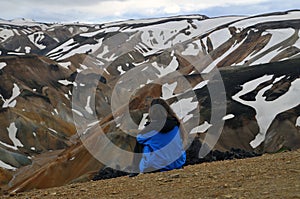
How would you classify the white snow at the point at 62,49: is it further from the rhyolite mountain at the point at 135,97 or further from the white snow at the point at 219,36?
the white snow at the point at 219,36

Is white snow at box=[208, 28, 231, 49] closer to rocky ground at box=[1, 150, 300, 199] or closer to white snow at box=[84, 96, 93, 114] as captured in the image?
white snow at box=[84, 96, 93, 114]

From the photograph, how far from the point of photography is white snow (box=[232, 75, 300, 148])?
122 ft

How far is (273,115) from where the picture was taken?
1516 inches

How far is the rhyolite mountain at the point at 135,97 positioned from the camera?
38062mm

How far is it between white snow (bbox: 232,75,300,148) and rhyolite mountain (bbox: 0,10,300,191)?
83mm

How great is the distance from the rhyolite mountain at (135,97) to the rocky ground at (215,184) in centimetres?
2051

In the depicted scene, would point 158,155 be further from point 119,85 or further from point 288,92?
point 119,85

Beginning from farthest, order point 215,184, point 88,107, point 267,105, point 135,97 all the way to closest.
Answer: point 88,107 < point 135,97 < point 267,105 < point 215,184

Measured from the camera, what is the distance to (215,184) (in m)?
7.61

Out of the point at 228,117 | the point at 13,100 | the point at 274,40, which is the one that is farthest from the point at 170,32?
the point at 228,117

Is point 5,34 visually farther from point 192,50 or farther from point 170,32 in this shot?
point 192,50

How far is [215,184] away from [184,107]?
1417 inches

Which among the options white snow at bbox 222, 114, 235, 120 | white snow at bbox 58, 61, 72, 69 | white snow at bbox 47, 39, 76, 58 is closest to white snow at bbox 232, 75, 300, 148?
white snow at bbox 222, 114, 235, 120

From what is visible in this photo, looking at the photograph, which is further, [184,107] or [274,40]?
[274,40]
